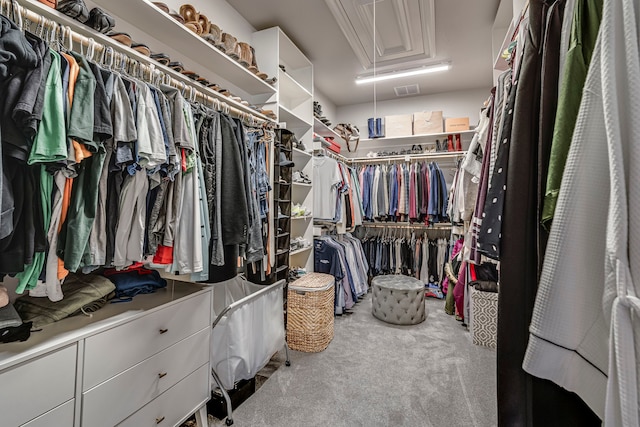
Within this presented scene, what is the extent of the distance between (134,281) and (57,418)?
1.95ft

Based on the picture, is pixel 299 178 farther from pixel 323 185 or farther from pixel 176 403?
pixel 176 403

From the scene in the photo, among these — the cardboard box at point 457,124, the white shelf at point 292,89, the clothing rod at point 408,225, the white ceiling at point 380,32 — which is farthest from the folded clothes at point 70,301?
the cardboard box at point 457,124

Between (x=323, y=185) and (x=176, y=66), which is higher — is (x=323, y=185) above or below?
below

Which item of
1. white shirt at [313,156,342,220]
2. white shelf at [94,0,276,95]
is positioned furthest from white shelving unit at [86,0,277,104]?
white shirt at [313,156,342,220]

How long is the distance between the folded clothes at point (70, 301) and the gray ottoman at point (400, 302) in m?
2.46

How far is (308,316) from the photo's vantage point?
2469 mm

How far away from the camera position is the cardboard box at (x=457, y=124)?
4035 millimetres

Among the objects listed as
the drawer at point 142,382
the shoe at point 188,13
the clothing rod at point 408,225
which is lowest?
the drawer at point 142,382

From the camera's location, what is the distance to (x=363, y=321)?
3.12 m

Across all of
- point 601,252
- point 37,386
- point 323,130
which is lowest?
point 37,386

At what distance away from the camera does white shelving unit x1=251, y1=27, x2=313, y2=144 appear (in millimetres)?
2645

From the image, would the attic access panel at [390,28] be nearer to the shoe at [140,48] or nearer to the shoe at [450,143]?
the shoe at [450,143]

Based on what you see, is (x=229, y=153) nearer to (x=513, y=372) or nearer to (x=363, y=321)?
(x=513, y=372)

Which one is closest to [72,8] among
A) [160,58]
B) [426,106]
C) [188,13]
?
[160,58]
